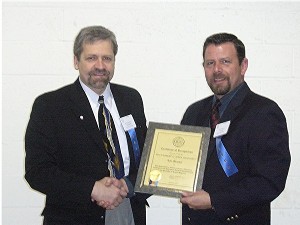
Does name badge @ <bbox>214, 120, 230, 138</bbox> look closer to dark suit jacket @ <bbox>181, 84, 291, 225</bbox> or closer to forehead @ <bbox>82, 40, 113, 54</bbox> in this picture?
dark suit jacket @ <bbox>181, 84, 291, 225</bbox>

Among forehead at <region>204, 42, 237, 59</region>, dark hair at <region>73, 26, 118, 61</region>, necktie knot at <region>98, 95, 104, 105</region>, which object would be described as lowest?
necktie knot at <region>98, 95, 104, 105</region>

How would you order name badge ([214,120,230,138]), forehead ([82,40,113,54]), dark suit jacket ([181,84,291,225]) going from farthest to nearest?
forehead ([82,40,113,54]) < name badge ([214,120,230,138]) < dark suit jacket ([181,84,291,225])

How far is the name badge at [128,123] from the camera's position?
235 cm

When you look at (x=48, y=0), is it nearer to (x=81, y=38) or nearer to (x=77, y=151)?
(x=81, y=38)

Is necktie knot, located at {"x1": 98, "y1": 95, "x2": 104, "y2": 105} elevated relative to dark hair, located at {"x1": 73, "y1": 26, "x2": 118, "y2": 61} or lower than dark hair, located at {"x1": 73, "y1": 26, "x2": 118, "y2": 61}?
lower

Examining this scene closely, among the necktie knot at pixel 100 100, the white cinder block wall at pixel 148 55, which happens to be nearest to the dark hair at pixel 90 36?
the necktie knot at pixel 100 100

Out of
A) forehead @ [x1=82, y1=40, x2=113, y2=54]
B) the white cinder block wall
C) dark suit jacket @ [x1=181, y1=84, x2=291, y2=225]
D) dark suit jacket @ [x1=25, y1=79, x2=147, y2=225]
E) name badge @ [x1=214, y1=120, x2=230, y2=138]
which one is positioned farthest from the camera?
the white cinder block wall

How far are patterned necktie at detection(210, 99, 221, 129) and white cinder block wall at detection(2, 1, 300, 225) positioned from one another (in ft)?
2.25

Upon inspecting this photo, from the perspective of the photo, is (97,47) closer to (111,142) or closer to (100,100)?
(100,100)

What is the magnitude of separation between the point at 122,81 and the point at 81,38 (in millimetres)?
663

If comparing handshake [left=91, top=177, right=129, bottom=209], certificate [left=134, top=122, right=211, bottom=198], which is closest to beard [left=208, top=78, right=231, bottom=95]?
certificate [left=134, top=122, right=211, bottom=198]

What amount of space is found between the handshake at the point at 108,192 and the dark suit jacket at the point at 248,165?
0.41 m

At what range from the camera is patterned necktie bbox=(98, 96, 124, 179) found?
2256 mm

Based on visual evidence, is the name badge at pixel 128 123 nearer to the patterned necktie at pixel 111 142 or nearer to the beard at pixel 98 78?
the patterned necktie at pixel 111 142
